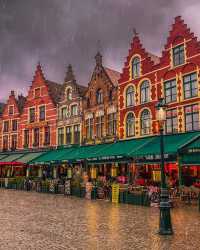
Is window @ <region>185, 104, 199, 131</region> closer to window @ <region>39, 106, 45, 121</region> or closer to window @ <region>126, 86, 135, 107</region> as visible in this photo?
window @ <region>126, 86, 135, 107</region>

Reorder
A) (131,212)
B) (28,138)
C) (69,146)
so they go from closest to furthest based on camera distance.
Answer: (131,212) < (69,146) < (28,138)

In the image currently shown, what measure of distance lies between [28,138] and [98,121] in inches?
444

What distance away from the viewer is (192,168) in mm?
21484

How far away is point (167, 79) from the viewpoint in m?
23.1

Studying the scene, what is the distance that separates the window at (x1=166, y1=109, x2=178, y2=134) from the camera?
22.1 metres

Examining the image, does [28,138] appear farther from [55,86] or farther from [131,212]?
[131,212]

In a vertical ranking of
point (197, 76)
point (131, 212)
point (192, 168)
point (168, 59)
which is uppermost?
point (168, 59)

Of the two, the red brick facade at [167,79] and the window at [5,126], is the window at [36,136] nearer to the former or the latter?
the window at [5,126]

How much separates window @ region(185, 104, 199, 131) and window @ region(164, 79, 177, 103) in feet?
5.15

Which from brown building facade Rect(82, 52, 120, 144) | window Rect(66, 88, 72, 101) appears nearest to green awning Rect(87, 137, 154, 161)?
brown building facade Rect(82, 52, 120, 144)

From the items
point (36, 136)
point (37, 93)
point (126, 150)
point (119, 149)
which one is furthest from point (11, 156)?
point (126, 150)

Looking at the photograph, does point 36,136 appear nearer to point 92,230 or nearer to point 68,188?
point 68,188

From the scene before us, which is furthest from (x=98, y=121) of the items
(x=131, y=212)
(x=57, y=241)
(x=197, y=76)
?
(x=57, y=241)

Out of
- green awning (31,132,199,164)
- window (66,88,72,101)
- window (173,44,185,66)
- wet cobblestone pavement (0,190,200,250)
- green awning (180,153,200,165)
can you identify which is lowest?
wet cobblestone pavement (0,190,200,250)
